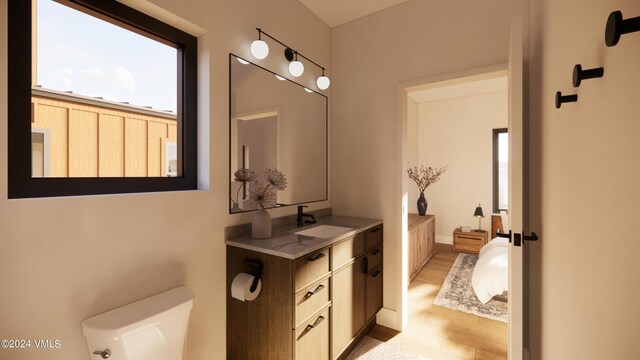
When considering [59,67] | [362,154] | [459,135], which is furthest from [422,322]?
[459,135]

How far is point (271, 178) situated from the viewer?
6.78 feet

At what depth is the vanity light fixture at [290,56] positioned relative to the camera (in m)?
1.88

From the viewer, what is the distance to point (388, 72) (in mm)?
2473

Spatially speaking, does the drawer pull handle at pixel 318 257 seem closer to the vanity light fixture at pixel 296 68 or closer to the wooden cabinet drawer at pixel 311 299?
the wooden cabinet drawer at pixel 311 299

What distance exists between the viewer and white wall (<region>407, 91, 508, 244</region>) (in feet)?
15.3

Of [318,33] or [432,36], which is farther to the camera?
[318,33]

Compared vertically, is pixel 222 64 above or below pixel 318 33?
below

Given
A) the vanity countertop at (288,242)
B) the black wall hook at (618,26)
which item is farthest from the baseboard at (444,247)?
the black wall hook at (618,26)

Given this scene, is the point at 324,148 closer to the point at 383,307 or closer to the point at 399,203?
the point at 399,203

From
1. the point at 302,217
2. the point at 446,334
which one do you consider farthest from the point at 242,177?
the point at 446,334

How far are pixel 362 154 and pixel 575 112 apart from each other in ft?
5.93

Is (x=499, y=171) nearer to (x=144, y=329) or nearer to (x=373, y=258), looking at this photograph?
(x=373, y=258)

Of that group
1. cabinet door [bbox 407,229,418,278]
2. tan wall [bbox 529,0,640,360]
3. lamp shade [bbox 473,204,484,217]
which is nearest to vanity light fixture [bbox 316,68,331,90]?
tan wall [bbox 529,0,640,360]

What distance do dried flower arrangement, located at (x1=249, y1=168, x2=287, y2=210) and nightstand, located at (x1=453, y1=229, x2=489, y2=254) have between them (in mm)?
3419
